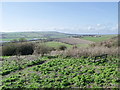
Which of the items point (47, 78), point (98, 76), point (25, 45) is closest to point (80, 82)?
point (98, 76)

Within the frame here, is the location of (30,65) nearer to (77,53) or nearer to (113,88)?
(77,53)

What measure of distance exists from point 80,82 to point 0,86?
3.30m

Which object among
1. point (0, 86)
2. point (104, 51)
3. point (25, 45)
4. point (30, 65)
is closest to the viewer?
point (0, 86)

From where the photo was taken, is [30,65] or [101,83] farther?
[30,65]

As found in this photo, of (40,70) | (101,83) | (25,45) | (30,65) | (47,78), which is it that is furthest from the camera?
(25,45)

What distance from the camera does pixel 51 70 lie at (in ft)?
24.1

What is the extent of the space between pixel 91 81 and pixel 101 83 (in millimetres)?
430

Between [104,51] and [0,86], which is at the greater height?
[104,51]

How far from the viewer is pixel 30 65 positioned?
8633mm

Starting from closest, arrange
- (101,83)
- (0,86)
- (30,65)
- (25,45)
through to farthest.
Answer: (101,83)
(0,86)
(30,65)
(25,45)

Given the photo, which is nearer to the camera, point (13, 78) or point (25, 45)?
point (13, 78)

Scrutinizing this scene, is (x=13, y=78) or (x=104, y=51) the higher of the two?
(x=104, y=51)

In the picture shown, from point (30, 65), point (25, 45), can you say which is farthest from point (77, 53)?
point (25, 45)

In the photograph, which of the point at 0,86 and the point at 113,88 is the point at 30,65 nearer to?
the point at 0,86
